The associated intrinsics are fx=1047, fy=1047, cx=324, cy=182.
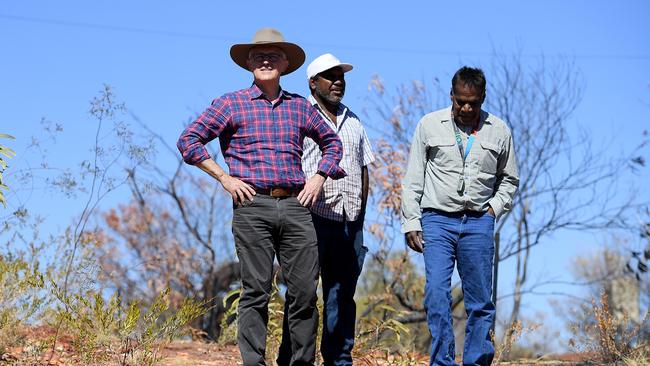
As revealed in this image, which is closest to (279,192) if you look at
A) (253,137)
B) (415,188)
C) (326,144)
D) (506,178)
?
(253,137)

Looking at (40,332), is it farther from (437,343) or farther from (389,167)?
(389,167)

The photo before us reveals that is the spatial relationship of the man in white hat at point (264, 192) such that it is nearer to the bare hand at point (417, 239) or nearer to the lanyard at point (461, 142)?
the bare hand at point (417, 239)

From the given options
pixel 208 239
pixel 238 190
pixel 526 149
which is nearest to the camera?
pixel 238 190

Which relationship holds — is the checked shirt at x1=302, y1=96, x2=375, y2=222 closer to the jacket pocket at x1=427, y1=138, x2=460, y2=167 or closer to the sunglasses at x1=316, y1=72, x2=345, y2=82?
the sunglasses at x1=316, y1=72, x2=345, y2=82

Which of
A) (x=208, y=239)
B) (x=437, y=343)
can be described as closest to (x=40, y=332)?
(x=437, y=343)

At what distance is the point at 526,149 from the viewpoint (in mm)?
16781

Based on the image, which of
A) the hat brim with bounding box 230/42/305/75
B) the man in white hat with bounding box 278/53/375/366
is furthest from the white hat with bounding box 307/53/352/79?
the hat brim with bounding box 230/42/305/75

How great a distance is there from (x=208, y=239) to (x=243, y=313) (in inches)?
673

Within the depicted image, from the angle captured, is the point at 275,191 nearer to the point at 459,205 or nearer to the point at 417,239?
the point at 417,239

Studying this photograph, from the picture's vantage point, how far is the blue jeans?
20.5ft

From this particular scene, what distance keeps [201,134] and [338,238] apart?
1.17 meters

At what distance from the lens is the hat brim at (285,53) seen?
6.21m

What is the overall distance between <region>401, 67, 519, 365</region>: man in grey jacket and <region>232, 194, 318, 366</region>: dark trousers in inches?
29.3

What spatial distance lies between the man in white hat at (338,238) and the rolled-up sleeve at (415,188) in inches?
13.7
